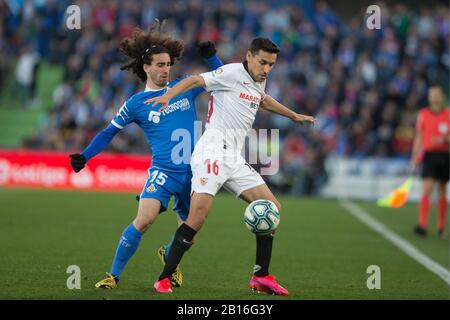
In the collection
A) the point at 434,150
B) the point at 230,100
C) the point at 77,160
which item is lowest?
the point at 77,160

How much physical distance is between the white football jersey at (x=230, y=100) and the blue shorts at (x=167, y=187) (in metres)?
0.51

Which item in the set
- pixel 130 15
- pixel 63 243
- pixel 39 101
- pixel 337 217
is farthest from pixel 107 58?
pixel 63 243

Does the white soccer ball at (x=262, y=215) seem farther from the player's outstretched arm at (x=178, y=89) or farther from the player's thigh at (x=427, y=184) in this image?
the player's thigh at (x=427, y=184)

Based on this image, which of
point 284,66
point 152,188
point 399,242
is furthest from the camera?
point 284,66

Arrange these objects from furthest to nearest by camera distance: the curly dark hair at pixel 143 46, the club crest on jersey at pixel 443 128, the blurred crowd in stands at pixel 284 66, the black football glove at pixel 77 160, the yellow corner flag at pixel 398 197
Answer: the blurred crowd in stands at pixel 284 66 → the yellow corner flag at pixel 398 197 → the club crest on jersey at pixel 443 128 → the curly dark hair at pixel 143 46 → the black football glove at pixel 77 160

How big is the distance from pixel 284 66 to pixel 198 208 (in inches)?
761

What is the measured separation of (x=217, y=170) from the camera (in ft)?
26.7

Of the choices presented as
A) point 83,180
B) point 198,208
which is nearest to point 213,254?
point 198,208

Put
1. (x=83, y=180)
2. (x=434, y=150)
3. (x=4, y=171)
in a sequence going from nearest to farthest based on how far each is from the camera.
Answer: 1. (x=434, y=150)
2. (x=83, y=180)
3. (x=4, y=171)

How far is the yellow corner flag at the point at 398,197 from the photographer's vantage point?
22125 millimetres

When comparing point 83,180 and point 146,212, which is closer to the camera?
point 146,212

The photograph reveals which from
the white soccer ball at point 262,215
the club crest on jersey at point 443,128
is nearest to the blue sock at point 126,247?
the white soccer ball at point 262,215

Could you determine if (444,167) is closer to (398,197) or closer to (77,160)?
(398,197)
